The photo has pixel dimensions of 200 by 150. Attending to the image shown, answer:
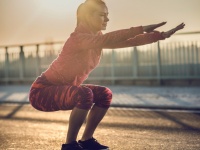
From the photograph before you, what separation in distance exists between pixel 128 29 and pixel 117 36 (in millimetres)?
107

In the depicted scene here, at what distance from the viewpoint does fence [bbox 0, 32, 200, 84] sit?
439 inches

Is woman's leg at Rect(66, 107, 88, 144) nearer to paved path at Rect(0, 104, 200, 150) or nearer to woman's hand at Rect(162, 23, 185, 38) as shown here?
paved path at Rect(0, 104, 200, 150)

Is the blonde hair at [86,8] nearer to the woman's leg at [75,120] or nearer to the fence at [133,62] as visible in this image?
the woman's leg at [75,120]

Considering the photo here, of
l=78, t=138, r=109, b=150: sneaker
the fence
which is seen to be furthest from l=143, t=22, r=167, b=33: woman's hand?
the fence

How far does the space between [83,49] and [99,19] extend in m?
0.35

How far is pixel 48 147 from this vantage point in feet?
A: 13.4

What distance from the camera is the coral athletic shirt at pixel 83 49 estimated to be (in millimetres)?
2912

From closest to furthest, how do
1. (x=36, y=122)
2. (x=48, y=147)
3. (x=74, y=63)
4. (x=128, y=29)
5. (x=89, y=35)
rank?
1. (x=128, y=29)
2. (x=89, y=35)
3. (x=74, y=63)
4. (x=48, y=147)
5. (x=36, y=122)

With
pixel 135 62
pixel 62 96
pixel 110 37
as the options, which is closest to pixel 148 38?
pixel 110 37

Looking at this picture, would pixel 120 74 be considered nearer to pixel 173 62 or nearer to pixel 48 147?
pixel 173 62

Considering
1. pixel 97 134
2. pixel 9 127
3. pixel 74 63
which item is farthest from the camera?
pixel 9 127

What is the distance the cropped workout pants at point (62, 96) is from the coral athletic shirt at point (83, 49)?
0.09 m

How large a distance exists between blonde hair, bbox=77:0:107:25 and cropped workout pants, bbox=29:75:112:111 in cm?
67

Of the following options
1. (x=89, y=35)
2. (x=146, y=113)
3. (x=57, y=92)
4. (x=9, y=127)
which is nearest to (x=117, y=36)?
(x=89, y=35)
